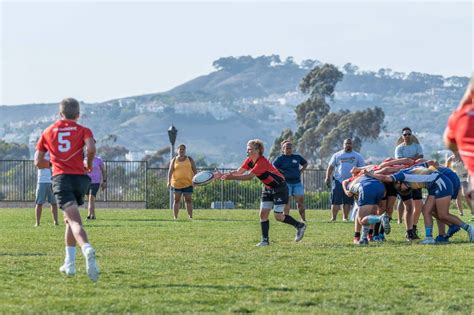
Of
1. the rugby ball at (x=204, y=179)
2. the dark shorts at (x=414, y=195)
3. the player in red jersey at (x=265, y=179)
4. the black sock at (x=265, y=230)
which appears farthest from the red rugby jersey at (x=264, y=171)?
the dark shorts at (x=414, y=195)

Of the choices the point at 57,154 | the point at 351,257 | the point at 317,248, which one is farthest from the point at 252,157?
the point at 57,154

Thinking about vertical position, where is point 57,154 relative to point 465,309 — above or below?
above

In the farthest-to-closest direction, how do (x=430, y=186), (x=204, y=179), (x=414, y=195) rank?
(x=414, y=195), (x=204, y=179), (x=430, y=186)

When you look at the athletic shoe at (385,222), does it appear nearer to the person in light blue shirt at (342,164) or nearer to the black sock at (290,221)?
the black sock at (290,221)

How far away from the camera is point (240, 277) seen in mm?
12859

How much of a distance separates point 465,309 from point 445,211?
25.3ft

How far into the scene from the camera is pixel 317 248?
56.0 ft

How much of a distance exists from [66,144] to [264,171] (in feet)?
18.7

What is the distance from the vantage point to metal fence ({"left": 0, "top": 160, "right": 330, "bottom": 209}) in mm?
43219

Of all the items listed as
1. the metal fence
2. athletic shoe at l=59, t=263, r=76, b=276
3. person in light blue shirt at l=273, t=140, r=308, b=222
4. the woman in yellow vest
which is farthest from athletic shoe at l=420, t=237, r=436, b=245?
the metal fence

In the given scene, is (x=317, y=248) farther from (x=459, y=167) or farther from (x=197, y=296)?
(x=459, y=167)

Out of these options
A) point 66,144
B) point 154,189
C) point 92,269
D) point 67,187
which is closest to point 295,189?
point 67,187

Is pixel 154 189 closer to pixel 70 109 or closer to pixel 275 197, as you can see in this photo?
pixel 275 197

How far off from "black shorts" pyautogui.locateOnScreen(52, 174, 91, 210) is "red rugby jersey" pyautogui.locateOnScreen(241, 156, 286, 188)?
5.35 metres
